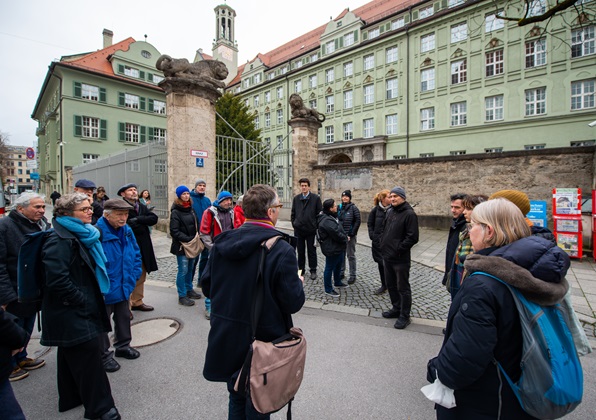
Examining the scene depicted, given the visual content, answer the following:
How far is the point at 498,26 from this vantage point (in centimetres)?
2428

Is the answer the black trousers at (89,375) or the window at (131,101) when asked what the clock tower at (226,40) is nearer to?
the window at (131,101)

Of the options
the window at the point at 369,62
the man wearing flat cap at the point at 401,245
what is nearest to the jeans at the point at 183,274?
the man wearing flat cap at the point at 401,245

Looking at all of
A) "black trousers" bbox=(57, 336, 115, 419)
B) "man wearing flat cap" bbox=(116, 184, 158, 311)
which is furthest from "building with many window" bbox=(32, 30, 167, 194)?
"black trousers" bbox=(57, 336, 115, 419)

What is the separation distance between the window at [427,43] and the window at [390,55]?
250cm

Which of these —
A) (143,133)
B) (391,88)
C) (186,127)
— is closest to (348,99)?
(391,88)

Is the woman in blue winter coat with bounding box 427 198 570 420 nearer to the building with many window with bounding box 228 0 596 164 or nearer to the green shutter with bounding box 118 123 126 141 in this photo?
the building with many window with bounding box 228 0 596 164

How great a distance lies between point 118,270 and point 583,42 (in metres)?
30.4

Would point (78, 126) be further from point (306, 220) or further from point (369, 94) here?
point (306, 220)

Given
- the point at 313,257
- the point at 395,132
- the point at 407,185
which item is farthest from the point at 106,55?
the point at 313,257

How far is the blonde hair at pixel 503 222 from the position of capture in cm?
163

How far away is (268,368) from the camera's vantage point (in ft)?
5.43

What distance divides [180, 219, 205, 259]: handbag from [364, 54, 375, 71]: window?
102 ft

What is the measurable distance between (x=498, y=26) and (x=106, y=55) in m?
37.8

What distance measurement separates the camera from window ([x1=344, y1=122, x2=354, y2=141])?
32688 mm
